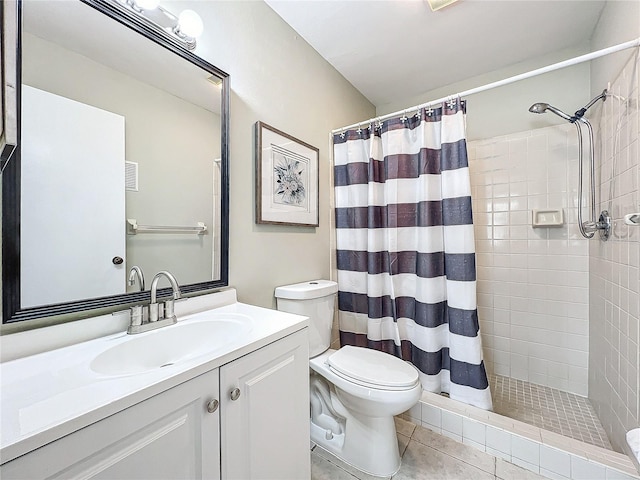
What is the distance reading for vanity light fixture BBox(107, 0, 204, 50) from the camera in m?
0.99

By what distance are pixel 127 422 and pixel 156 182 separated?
2.70 feet

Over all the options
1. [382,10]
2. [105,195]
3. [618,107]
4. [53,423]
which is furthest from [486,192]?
[53,423]

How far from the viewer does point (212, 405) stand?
71cm

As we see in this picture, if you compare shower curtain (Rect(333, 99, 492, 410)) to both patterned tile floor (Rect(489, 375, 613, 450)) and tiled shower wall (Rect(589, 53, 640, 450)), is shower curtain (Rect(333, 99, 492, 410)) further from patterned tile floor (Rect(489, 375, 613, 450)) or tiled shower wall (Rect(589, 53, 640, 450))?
tiled shower wall (Rect(589, 53, 640, 450))

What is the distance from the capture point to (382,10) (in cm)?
153

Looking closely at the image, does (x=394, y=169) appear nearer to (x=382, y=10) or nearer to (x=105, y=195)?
(x=382, y=10)

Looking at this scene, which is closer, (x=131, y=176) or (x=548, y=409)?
(x=131, y=176)

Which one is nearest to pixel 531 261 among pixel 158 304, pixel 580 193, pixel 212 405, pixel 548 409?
pixel 580 193

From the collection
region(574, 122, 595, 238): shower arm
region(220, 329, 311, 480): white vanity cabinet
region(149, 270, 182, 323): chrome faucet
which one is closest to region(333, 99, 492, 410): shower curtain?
region(574, 122, 595, 238): shower arm

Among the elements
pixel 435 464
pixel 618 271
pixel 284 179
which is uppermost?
pixel 284 179

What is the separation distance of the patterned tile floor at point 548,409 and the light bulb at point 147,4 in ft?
8.63

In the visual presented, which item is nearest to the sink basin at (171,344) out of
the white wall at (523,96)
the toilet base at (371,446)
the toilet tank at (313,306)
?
the toilet tank at (313,306)

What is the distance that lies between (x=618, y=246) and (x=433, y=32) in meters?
1.54

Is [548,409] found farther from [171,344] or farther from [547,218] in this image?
[171,344]
